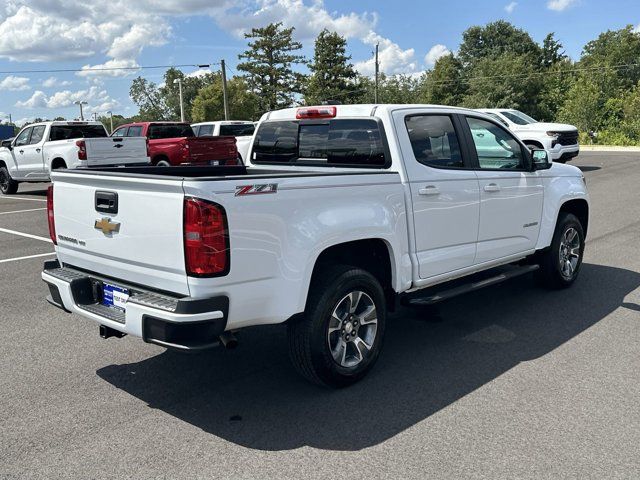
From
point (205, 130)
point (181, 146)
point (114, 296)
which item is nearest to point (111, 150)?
point (181, 146)

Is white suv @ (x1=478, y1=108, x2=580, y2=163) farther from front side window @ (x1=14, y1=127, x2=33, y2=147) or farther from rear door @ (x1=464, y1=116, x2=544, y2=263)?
rear door @ (x1=464, y1=116, x2=544, y2=263)

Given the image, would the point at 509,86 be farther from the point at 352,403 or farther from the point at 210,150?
the point at 352,403

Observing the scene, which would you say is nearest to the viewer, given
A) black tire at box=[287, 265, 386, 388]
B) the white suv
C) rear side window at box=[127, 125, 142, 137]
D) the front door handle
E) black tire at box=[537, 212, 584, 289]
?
black tire at box=[287, 265, 386, 388]

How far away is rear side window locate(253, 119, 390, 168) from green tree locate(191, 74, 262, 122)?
210ft

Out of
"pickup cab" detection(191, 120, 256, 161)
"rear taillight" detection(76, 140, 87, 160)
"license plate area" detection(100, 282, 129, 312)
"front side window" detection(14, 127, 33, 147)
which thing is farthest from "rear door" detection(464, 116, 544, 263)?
"front side window" detection(14, 127, 33, 147)

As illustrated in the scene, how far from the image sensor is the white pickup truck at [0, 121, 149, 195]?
1456cm

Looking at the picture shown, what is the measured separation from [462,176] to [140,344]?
2955 mm

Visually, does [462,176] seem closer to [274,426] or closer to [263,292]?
[263,292]

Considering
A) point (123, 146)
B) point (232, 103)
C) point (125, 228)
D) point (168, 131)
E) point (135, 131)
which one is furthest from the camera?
point (232, 103)

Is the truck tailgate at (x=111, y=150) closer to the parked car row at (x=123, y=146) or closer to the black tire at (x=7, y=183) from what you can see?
the parked car row at (x=123, y=146)

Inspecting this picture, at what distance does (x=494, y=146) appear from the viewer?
18.5 ft

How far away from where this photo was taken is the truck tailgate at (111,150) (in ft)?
45.6

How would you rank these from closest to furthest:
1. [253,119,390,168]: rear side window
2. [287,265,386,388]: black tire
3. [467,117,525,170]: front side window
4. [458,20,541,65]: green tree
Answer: [287,265,386,388]: black tire < [253,119,390,168]: rear side window < [467,117,525,170]: front side window < [458,20,541,65]: green tree

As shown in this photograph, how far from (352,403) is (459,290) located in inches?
57.8
